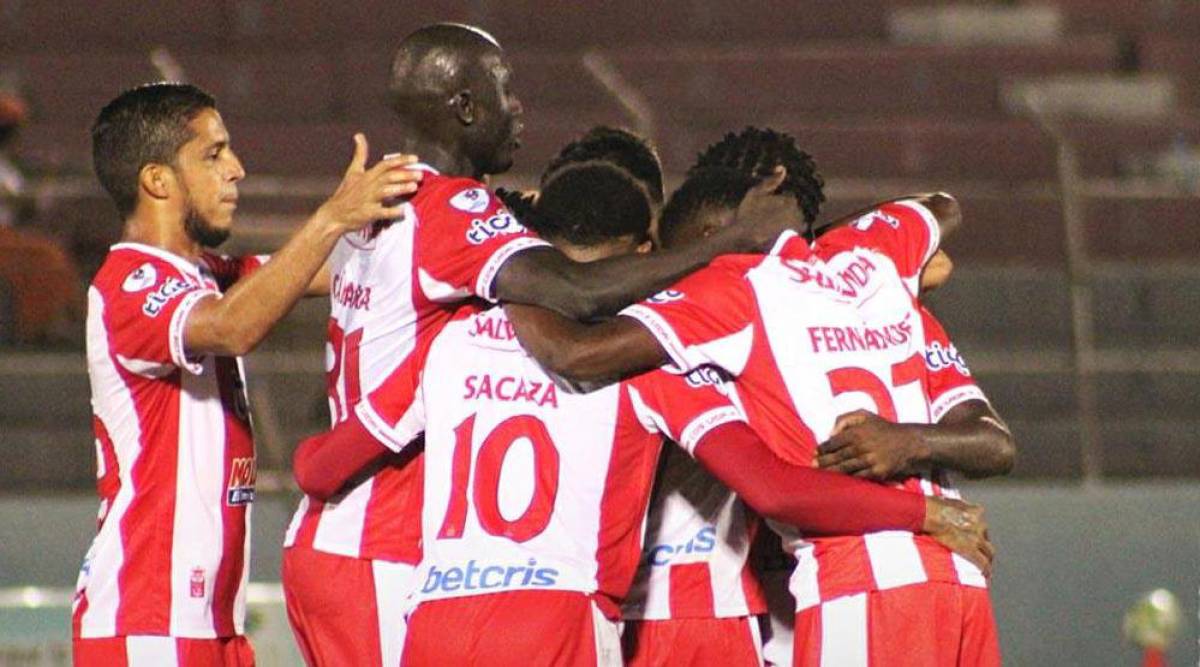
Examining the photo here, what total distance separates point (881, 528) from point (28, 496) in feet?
16.6

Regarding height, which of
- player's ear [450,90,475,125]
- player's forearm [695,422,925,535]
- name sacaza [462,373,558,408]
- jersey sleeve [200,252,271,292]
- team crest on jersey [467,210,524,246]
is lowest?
player's forearm [695,422,925,535]

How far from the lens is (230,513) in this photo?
13.9 feet

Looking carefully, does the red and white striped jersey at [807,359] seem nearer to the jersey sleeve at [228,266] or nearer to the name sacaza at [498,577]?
the name sacaza at [498,577]

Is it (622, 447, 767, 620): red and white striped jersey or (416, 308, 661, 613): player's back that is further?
(622, 447, 767, 620): red and white striped jersey

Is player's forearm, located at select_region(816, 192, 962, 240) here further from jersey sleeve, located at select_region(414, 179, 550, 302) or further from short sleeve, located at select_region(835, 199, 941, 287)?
jersey sleeve, located at select_region(414, 179, 550, 302)

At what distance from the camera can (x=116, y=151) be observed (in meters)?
4.27

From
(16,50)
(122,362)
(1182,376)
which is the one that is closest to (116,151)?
(122,362)

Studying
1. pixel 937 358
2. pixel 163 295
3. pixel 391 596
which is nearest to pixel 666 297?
pixel 937 358

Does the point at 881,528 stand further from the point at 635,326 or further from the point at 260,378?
the point at 260,378

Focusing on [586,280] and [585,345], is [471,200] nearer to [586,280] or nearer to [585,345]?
[586,280]

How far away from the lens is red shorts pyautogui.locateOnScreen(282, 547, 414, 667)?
4207 millimetres

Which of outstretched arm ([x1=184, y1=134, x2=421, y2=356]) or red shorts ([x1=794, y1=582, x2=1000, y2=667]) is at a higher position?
outstretched arm ([x1=184, y1=134, x2=421, y2=356])

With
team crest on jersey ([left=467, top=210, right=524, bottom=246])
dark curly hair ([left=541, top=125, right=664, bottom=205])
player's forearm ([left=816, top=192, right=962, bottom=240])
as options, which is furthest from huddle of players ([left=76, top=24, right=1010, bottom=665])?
dark curly hair ([left=541, top=125, right=664, bottom=205])

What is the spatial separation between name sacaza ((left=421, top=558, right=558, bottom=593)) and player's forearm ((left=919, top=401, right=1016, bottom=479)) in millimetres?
778
